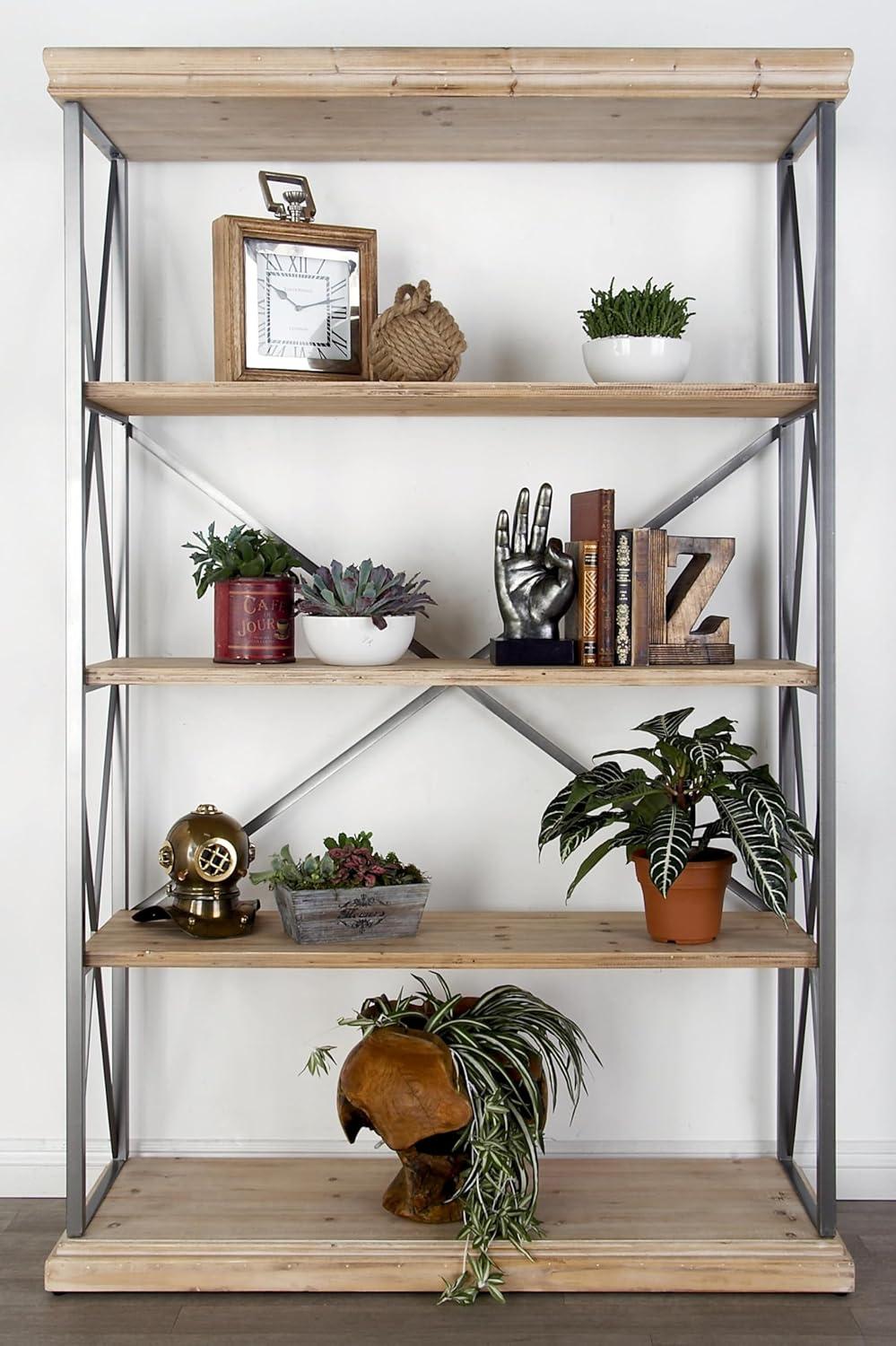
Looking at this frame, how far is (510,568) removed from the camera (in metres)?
2.17

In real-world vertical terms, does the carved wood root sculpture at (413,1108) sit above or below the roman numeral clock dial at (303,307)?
below

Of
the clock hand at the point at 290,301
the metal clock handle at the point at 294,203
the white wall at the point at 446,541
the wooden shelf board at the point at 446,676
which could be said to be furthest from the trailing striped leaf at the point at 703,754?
the metal clock handle at the point at 294,203

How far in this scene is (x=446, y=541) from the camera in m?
2.44

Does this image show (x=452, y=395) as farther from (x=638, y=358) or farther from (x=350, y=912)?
(x=350, y=912)

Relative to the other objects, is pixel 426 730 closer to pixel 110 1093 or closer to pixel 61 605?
pixel 61 605

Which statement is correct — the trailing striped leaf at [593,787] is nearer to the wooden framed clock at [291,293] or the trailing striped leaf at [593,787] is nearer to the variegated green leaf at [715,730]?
the variegated green leaf at [715,730]

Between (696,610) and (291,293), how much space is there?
0.85 m

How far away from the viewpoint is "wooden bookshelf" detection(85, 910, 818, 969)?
210cm

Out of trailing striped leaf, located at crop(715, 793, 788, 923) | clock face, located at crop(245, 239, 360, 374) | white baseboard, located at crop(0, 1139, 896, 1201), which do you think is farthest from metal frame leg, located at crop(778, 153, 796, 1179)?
clock face, located at crop(245, 239, 360, 374)

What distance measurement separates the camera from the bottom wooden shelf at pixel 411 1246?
2.09 metres

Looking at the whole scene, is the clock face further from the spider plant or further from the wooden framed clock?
the spider plant

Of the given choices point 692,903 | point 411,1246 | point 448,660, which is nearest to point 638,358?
→ point 448,660

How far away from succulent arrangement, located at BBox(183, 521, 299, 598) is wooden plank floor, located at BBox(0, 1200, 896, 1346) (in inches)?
45.0
